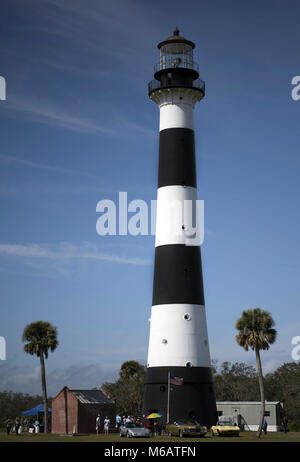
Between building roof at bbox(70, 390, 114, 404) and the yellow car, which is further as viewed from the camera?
building roof at bbox(70, 390, 114, 404)

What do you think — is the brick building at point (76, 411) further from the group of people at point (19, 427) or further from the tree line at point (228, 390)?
the tree line at point (228, 390)

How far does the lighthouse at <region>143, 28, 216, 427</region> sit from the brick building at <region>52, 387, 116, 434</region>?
24.2ft

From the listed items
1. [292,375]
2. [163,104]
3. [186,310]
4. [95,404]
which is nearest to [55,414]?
[95,404]

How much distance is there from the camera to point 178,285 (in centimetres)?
4569

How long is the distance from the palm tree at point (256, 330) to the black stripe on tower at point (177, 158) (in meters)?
11.4

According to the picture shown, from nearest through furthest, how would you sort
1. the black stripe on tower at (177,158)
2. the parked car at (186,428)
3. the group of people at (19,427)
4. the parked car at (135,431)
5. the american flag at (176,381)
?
the parked car at (135,431) → the parked car at (186,428) → the american flag at (176,381) → the black stripe on tower at (177,158) → the group of people at (19,427)

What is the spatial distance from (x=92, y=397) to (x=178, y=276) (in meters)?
14.5

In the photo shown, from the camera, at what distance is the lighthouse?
4481 cm

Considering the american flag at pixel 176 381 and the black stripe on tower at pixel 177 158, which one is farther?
the black stripe on tower at pixel 177 158

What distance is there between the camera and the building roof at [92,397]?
172 feet

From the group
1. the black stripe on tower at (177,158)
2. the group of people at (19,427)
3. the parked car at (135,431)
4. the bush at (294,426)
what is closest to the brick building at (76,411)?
the group of people at (19,427)

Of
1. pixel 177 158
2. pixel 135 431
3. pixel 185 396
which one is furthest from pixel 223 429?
pixel 177 158

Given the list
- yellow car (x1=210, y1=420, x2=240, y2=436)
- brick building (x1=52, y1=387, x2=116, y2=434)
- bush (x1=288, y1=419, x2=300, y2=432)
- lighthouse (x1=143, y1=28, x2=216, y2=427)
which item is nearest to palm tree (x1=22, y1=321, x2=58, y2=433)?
brick building (x1=52, y1=387, x2=116, y2=434)

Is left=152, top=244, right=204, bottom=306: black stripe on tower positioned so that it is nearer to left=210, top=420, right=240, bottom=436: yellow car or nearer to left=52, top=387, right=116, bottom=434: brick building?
left=210, top=420, right=240, bottom=436: yellow car
